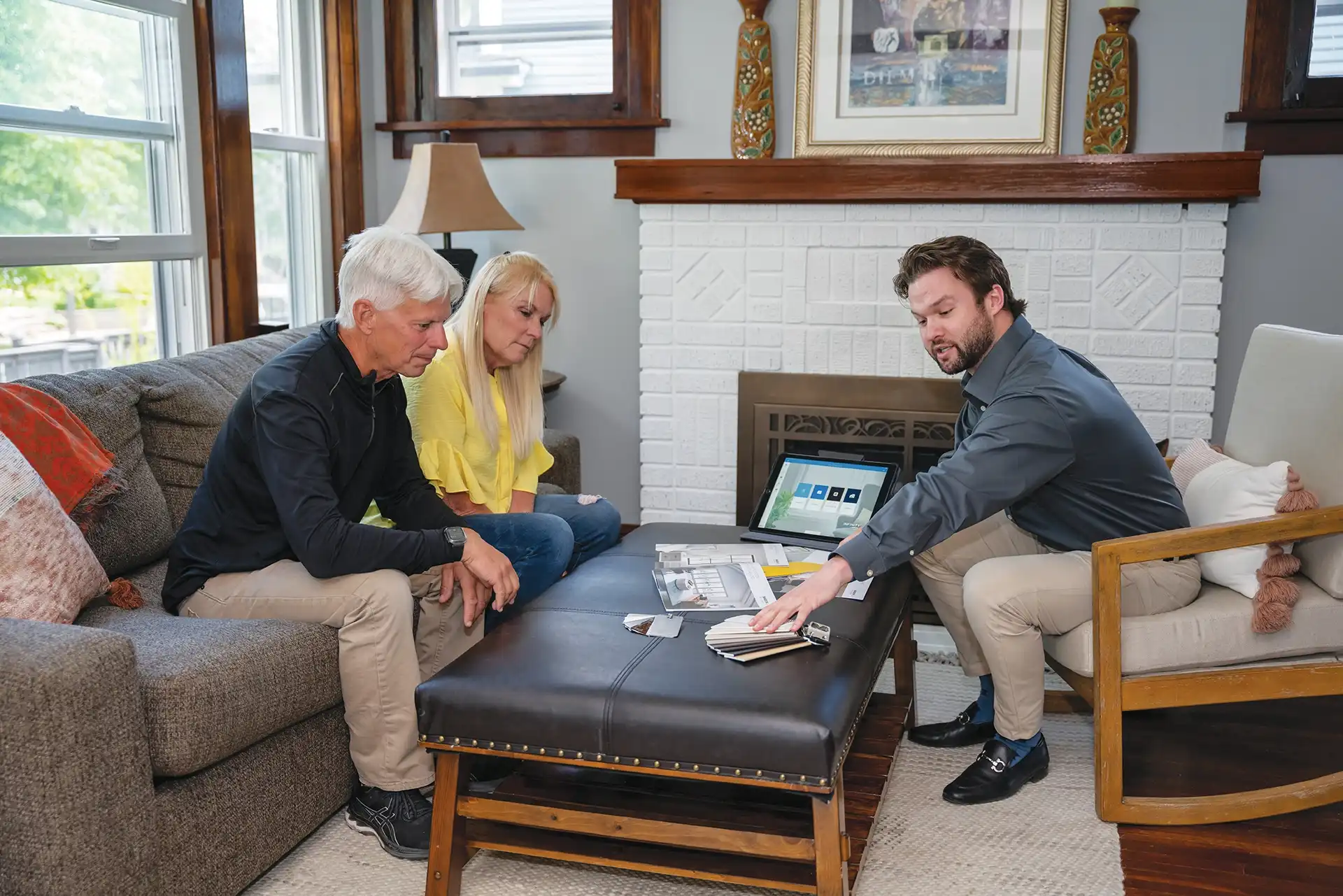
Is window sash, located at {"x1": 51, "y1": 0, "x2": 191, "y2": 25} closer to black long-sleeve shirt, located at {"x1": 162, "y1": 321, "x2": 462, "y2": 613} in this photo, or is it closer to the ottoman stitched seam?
black long-sleeve shirt, located at {"x1": 162, "y1": 321, "x2": 462, "y2": 613}

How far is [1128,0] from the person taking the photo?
3.40 metres

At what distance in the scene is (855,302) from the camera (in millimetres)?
3574

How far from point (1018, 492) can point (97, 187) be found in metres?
2.38

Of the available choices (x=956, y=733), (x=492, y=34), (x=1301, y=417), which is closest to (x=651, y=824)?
(x=956, y=733)

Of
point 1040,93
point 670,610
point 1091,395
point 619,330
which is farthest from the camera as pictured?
point 619,330

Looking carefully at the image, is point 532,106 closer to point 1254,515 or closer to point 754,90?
point 754,90

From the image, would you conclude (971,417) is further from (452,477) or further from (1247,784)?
(452,477)

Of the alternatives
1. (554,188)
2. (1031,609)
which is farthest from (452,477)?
(554,188)

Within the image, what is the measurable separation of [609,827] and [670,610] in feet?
1.49

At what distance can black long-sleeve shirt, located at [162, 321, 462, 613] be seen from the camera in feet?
6.97

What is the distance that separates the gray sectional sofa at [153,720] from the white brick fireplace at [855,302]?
5.07ft

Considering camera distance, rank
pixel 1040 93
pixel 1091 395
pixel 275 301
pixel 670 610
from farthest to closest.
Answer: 1. pixel 275 301
2. pixel 1040 93
3. pixel 1091 395
4. pixel 670 610

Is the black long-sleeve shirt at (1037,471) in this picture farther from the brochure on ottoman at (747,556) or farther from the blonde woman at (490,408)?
the blonde woman at (490,408)

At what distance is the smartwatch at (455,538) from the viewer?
2264 millimetres
